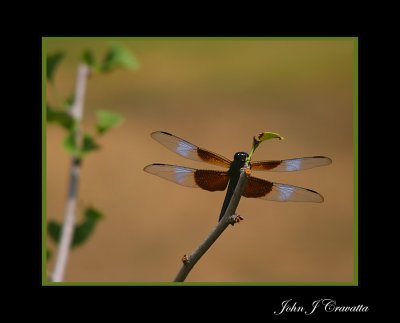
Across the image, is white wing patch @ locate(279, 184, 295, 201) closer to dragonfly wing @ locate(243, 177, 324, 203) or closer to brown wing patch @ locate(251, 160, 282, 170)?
dragonfly wing @ locate(243, 177, 324, 203)

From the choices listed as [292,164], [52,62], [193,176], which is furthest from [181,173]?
[52,62]

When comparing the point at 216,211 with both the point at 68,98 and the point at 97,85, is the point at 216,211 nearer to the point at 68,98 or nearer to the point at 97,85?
the point at 97,85

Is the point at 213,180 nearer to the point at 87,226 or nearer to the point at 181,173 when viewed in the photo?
the point at 181,173

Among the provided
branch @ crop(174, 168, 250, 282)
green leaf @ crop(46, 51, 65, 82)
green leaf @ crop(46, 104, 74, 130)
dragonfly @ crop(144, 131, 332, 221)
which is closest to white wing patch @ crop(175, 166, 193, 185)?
dragonfly @ crop(144, 131, 332, 221)

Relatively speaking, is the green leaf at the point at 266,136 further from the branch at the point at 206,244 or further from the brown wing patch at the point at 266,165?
the brown wing patch at the point at 266,165

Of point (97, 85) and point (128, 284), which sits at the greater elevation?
point (97, 85)

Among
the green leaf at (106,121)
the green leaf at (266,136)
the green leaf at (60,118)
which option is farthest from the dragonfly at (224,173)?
the green leaf at (266,136)

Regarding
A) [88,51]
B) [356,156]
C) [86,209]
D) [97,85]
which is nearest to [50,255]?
[86,209]
